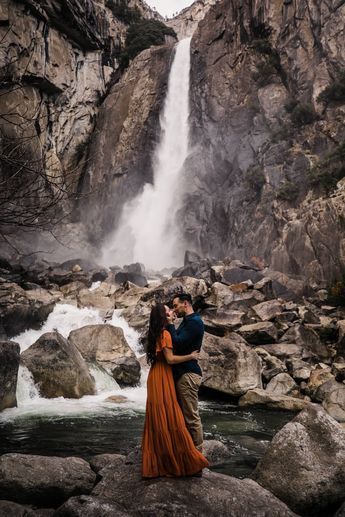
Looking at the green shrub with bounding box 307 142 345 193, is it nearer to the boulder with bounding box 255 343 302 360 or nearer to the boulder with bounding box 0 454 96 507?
the boulder with bounding box 255 343 302 360

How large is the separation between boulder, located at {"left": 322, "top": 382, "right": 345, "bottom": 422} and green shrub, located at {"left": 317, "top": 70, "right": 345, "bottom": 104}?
22.8 metres

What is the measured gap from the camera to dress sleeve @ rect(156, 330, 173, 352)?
4.58m

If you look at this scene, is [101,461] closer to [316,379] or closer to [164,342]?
[164,342]

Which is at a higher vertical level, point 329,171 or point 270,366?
point 329,171

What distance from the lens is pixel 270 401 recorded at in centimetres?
1123

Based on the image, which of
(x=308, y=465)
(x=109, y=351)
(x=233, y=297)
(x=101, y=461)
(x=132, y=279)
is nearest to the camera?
(x=308, y=465)

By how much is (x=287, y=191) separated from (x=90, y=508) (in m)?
25.4

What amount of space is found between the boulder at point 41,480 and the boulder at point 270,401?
6.79 metres

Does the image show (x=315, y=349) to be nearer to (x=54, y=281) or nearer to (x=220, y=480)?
(x=220, y=480)

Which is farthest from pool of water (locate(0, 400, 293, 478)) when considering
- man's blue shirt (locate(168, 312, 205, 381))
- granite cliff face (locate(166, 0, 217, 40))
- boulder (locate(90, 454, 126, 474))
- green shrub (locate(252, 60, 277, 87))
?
granite cliff face (locate(166, 0, 217, 40))

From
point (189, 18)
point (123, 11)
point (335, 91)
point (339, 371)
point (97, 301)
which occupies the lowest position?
point (339, 371)

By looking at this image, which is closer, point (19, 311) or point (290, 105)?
point (19, 311)

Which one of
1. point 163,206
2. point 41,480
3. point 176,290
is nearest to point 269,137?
point 163,206

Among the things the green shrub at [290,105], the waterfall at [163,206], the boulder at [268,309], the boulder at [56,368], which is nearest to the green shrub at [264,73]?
the green shrub at [290,105]
